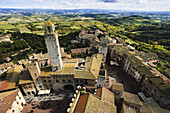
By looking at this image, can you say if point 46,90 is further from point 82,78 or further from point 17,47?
point 17,47

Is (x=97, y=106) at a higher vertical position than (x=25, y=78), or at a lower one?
higher

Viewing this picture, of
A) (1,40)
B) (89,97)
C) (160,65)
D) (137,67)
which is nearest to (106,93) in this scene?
(89,97)

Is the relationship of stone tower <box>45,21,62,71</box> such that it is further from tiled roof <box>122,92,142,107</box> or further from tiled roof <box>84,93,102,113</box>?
tiled roof <box>122,92,142,107</box>

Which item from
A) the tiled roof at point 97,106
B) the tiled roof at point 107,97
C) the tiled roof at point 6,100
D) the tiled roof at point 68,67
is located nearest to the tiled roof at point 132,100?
the tiled roof at point 107,97

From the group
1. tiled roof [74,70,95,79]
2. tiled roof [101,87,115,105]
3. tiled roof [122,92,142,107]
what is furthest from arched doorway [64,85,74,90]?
tiled roof [122,92,142,107]

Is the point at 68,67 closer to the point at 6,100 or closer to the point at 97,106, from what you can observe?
the point at 97,106

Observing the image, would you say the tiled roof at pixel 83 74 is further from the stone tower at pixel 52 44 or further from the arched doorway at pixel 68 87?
the stone tower at pixel 52 44

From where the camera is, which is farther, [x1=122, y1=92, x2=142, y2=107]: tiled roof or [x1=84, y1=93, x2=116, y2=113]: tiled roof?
[x1=122, y1=92, x2=142, y2=107]: tiled roof

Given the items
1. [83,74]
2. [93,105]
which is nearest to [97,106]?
[93,105]

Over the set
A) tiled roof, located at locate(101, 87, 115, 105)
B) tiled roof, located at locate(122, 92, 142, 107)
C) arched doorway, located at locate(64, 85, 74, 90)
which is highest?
tiled roof, located at locate(101, 87, 115, 105)
